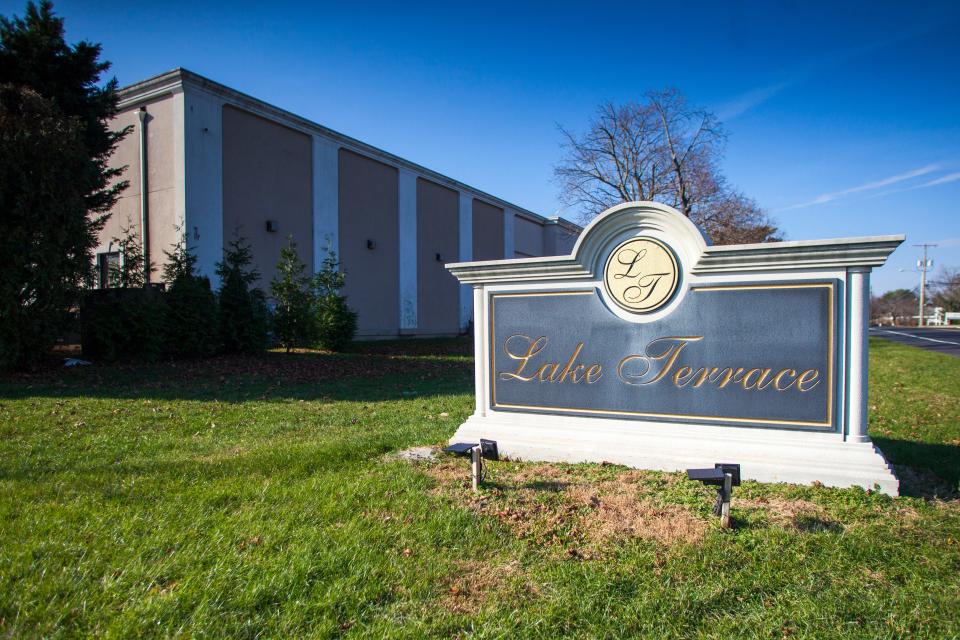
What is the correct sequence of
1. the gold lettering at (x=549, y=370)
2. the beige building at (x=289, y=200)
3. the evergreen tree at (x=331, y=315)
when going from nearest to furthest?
the gold lettering at (x=549, y=370) < the beige building at (x=289, y=200) < the evergreen tree at (x=331, y=315)

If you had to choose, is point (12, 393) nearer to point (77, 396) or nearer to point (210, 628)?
point (77, 396)

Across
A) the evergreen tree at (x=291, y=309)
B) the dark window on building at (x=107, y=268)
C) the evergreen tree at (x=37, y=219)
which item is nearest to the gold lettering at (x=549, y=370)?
the evergreen tree at (x=37, y=219)

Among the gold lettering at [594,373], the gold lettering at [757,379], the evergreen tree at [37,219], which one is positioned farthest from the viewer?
the evergreen tree at [37,219]

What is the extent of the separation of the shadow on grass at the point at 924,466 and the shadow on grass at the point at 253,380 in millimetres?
5984

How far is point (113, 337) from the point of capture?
11562 mm

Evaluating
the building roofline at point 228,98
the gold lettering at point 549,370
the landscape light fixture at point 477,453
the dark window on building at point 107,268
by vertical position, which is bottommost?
the landscape light fixture at point 477,453

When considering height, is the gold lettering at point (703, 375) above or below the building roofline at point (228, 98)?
below

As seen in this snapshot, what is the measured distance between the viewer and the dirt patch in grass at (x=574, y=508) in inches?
127

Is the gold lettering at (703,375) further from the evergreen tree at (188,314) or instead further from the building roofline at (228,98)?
the building roofline at (228,98)

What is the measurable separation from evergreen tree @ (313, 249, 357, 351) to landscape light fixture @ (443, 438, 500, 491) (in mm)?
12050

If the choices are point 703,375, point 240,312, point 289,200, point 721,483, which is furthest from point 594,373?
point 289,200

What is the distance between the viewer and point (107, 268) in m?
14.3

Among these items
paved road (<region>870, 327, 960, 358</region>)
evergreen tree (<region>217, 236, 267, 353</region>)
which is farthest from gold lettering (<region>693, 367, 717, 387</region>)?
paved road (<region>870, 327, 960, 358</region>)

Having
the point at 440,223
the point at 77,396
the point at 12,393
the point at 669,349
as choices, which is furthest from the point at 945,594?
the point at 440,223
